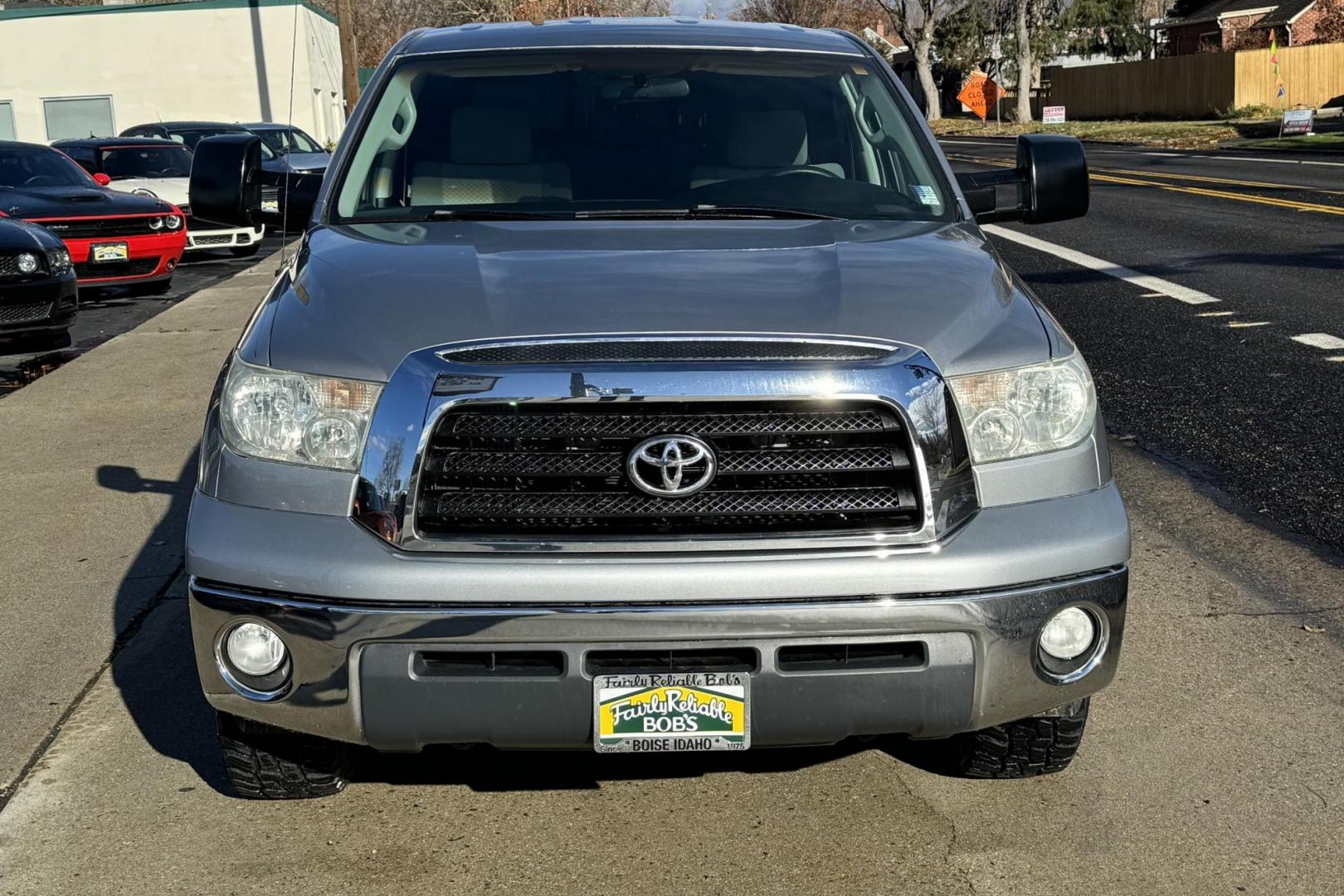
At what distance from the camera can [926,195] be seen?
4.81 meters

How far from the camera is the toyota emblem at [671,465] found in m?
3.32

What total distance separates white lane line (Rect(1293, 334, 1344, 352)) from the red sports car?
1091 cm

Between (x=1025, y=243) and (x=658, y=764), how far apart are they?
14056mm

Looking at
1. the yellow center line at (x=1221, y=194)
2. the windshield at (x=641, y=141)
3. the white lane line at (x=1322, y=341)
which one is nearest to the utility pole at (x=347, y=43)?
the yellow center line at (x=1221, y=194)

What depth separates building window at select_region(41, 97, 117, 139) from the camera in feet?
142

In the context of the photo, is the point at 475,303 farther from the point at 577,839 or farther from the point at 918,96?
the point at 918,96

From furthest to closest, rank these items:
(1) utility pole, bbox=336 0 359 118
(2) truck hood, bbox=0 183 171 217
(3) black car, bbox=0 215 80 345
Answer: (1) utility pole, bbox=336 0 359 118, (2) truck hood, bbox=0 183 171 217, (3) black car, bbox=0 215 80 345

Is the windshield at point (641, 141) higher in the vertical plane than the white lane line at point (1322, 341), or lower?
higher

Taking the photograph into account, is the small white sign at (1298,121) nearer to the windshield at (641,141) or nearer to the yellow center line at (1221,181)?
the yellow center line at (1221,181)

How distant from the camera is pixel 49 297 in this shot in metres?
12.3

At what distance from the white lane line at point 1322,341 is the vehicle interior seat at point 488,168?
6.41 meters

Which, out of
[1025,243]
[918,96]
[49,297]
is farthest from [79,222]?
[918,96]

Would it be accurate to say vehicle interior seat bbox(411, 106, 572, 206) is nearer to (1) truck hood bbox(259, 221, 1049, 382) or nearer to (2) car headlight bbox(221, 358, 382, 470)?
(1) truck hood bbox(259, 221, 1049, 382)

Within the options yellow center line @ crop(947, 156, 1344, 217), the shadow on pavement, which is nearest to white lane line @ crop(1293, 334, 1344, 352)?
yellow center line @ crop(947, 156, 1344, 217)
